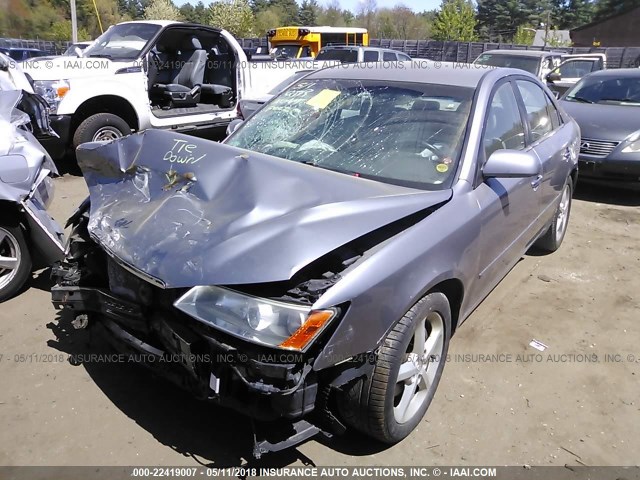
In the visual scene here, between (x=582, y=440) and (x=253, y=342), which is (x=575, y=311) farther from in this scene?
(x=253, y=342)

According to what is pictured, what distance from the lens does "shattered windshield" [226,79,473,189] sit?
296cm

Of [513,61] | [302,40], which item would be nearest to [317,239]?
[513,61]

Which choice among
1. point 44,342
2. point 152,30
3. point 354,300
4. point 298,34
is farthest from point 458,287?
point 298,34

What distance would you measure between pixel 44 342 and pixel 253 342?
2033mm

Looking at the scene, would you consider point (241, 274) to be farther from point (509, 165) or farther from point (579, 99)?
point (579, 99)

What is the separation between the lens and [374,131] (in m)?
3.19

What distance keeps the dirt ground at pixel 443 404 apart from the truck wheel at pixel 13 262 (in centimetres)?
11

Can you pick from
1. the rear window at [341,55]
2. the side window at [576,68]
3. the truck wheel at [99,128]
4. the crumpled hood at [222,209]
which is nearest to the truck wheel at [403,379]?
the crumpled hood at [222,209]

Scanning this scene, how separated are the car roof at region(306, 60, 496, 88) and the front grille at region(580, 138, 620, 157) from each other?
11.6ft

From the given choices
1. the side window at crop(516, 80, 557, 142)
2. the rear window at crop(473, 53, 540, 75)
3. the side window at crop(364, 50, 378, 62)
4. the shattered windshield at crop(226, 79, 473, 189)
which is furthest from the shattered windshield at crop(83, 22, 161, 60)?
the side window at crop(364, 50, 378, 62)

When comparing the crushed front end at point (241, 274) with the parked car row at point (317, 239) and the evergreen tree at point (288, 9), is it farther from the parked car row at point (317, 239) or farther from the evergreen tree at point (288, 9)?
Answer: the evergreen tree at point (288, 9)

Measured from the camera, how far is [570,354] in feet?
11.5

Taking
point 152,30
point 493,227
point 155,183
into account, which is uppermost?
point 152,30

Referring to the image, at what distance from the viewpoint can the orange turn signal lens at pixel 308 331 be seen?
2014 millimetres
